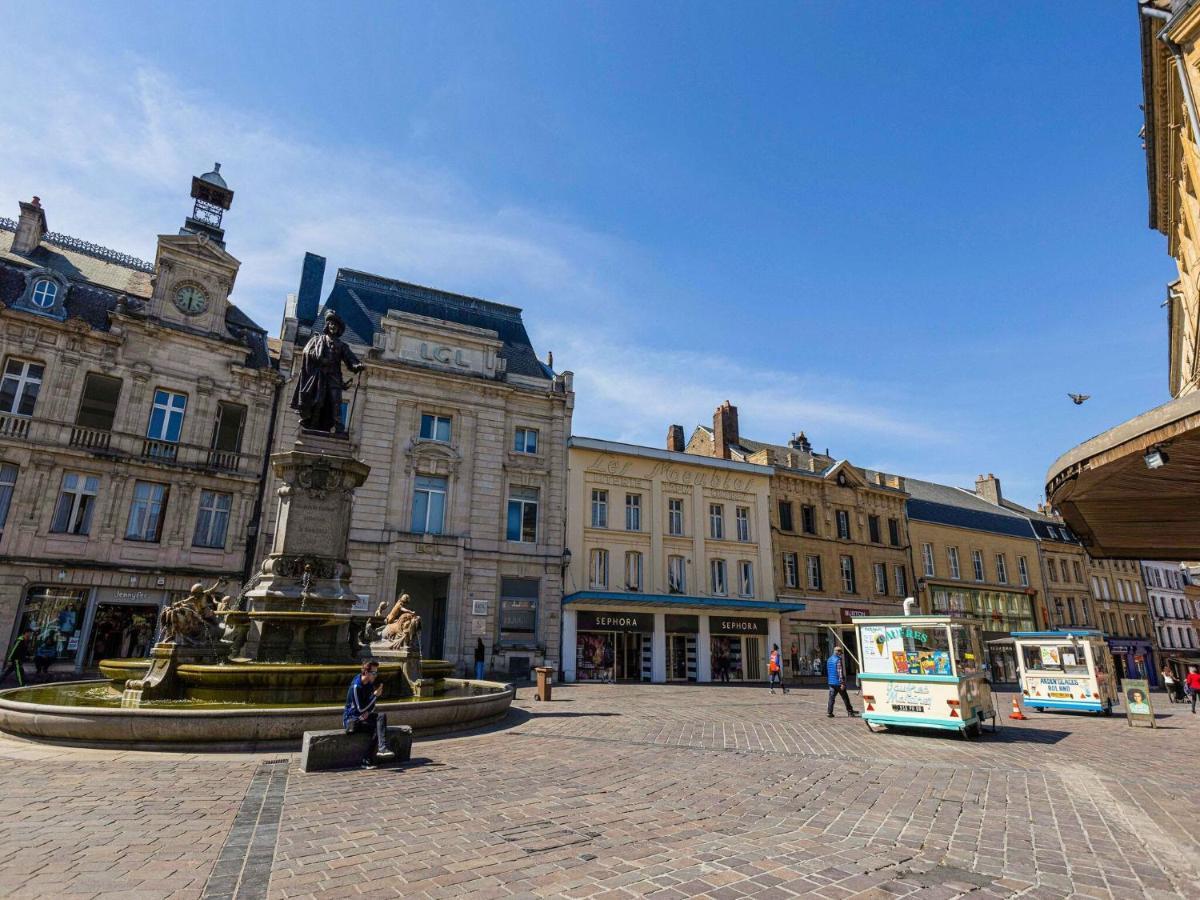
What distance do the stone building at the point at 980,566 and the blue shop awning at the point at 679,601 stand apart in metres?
12.3

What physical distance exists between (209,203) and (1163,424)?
36.9 m

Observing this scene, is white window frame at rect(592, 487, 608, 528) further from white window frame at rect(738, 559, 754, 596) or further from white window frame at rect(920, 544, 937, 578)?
white window frame at rect(920, 544, 937, 578)

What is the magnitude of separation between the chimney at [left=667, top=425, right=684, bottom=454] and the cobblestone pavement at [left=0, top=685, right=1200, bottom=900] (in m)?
29.5

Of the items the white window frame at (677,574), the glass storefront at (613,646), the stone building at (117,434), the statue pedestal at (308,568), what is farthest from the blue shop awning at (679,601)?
the statue pedestal at (308,568)

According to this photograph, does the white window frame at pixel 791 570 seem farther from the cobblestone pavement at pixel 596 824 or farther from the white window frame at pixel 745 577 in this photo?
the cobblestone pavement at pixel 596 824

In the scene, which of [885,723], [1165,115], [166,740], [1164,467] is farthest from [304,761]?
[1165,115]

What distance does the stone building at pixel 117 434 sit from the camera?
2095cm

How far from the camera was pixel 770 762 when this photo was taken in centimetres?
886

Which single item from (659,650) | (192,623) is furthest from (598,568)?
(192,623)

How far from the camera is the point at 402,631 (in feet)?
42.2

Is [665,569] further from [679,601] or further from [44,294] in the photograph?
[44,294]

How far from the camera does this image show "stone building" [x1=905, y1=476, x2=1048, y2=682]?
1545 inches

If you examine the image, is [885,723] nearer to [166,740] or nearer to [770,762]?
[770,762]

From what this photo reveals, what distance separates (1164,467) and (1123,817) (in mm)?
3619
